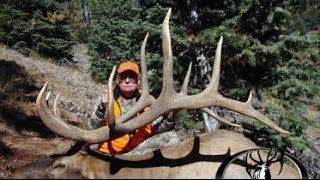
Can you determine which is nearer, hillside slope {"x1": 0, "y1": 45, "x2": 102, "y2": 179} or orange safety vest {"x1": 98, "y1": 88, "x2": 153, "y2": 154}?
orange safety vest {"x1": 98, "y1": 88, "x2": 153, "y2": 154}

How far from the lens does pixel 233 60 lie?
968 centimetres

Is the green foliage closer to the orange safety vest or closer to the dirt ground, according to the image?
the dirt ground

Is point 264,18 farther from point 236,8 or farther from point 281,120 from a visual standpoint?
point 281,120

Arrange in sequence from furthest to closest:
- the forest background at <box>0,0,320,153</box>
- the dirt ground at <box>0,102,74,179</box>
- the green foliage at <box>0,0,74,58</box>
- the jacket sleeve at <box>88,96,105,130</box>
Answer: the green foliage at <box>0,0,74,58</box>
the forest background at <box>0,0,320,153</box>
the dirt ground at <box>0,102,74,179</box>
the jacket sleeve at <box>88,96,105,130</box>

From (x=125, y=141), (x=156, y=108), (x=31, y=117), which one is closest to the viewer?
(x=156, y=108)

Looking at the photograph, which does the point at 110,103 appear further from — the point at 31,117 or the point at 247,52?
the point at 31,117

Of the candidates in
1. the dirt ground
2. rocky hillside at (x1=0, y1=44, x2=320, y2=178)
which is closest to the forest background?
rocky hillside at (x1=0, y1=44, x2=320, y2=178)

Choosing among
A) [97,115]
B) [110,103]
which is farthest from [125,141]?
[110,103]

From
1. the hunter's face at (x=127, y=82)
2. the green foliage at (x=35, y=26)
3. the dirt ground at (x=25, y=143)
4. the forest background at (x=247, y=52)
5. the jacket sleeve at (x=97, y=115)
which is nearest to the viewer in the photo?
the jacket sleeve at (x=97, y=115)

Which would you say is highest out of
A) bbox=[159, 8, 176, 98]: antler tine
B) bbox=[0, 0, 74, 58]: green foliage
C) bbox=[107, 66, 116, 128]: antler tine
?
bbox=[0, 0, 74, 58]: green foliage

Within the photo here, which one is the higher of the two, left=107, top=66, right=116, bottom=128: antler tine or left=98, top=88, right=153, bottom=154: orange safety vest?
left=107, top=66, right=116, bottom=128: antler tine

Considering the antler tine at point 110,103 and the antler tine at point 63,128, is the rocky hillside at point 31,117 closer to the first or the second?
the antler tine at point 63,128

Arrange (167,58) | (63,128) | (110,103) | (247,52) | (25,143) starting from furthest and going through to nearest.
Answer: (25,143), (247,52), (63,128), (167,58), (110,103)

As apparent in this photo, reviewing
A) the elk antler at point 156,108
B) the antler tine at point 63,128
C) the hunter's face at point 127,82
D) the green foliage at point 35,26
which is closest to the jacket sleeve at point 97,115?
the hunter's face at point 127,82
